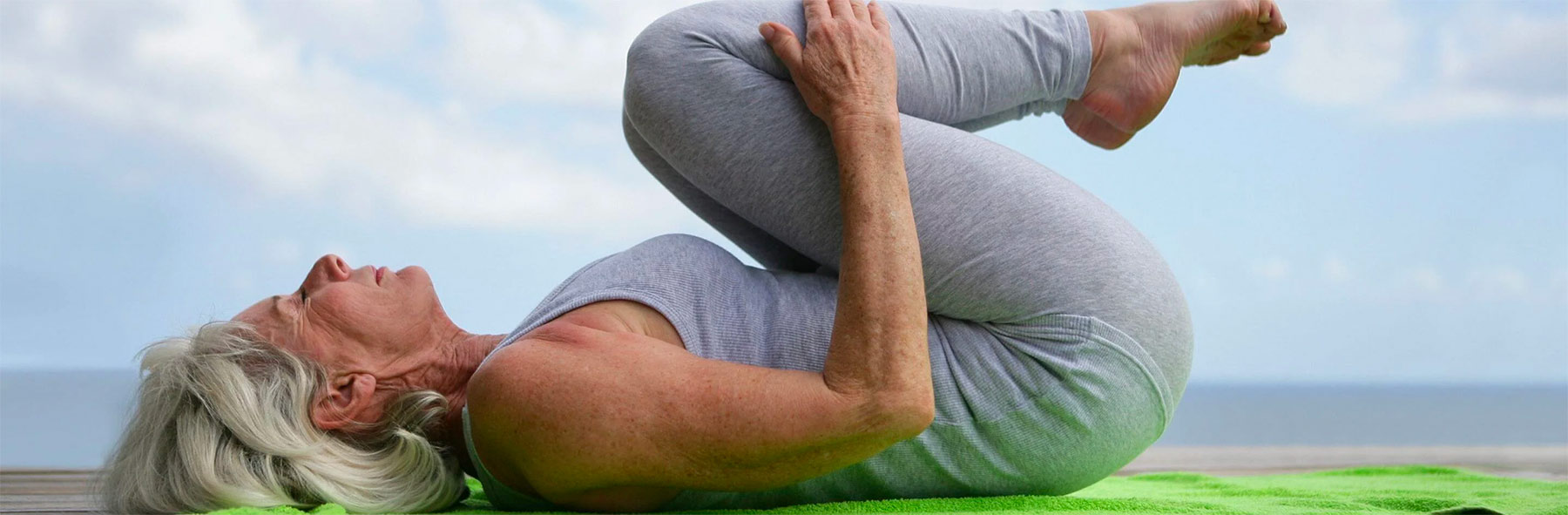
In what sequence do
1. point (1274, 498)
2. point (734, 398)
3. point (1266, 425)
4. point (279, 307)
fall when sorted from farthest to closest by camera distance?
1. point (1266, 425)
2. point (1274, 498)
3. point (279, 307)
4. point (734, 398)

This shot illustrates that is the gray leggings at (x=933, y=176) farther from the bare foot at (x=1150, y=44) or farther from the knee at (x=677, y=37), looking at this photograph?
the bare foot at (x=1150, y=44)

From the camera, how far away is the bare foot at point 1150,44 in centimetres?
150

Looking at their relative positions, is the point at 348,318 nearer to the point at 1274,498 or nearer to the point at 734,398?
the point at 734,398

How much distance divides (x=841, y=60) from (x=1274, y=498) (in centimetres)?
96

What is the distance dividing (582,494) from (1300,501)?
1007 millimetres

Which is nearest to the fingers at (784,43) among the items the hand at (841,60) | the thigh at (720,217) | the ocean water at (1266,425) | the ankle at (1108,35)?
the hand at (841,60)

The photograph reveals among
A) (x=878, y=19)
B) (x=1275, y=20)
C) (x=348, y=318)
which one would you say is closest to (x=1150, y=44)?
(x=1275, y=20)

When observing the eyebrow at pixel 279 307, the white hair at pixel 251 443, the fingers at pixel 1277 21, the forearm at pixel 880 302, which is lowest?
the white hair at pixel 251 443

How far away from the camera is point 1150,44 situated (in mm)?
1519

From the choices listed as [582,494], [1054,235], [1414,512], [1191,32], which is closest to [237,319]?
[582,494]

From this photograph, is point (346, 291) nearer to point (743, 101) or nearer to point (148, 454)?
point (148, 454)

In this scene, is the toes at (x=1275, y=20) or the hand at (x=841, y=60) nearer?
the hand at (x=841, y=60)

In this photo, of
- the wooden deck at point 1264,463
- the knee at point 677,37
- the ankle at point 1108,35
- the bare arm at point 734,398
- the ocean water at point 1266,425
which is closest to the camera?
the bare arm at point 734,398

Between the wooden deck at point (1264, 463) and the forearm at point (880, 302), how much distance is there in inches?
51.5
